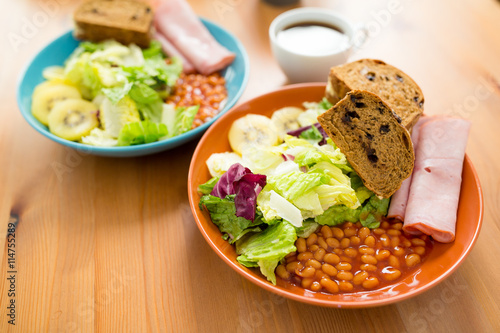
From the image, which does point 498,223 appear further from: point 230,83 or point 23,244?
point 23,244

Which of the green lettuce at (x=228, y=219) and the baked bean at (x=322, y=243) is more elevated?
the green lettuce at (x=228, y=219)

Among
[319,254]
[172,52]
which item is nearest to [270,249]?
[319,254]

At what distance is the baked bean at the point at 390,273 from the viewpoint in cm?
154

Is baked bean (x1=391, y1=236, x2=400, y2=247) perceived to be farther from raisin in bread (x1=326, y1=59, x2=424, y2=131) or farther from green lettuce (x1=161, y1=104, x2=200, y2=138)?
green lettuce (x1=161, y1=104, x2=200, y2=138)

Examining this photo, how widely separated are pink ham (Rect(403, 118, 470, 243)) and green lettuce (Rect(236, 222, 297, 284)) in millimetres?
512

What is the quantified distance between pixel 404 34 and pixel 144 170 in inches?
78.7

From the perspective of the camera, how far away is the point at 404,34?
2.85 metres

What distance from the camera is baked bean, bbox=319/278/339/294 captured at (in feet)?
4.90

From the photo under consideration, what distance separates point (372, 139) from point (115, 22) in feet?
5.61

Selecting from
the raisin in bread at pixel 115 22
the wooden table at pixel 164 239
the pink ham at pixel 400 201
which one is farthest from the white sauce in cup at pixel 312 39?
the pink ham at pixel 400 201

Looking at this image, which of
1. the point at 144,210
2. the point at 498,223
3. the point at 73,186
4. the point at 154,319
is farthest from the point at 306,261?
the point at 73,186

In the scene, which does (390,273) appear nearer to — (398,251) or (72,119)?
(398,251)

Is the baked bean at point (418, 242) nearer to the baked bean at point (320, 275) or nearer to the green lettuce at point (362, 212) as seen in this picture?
the green lettuce at point (362, 212)

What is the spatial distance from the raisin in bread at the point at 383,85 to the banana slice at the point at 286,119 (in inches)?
7.8
